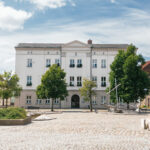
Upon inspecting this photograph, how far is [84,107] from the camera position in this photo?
44.5m

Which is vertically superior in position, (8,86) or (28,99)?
(8,86)

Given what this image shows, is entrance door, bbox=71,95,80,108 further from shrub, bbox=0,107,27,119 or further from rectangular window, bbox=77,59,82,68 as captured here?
shrub, bbox=0,107,27,119

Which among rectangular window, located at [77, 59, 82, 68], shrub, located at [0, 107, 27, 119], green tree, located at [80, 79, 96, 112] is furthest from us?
rectangular window, located at [77, 59, 82, 68]

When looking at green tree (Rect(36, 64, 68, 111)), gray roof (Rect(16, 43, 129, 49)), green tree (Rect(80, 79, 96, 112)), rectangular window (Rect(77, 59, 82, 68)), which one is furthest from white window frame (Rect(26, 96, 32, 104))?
green tree (Rect(80, 79, 96, 112))

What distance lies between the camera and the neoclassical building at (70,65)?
44969mm

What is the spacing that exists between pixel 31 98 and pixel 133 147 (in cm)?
3832

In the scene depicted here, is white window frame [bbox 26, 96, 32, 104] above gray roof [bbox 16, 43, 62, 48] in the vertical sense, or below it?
below

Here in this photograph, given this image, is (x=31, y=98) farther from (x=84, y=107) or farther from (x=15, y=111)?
(x=15, y=111)

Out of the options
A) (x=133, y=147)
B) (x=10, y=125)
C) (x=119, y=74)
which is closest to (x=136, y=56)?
(x=119, y=74)

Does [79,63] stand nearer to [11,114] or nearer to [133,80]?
[133,80]

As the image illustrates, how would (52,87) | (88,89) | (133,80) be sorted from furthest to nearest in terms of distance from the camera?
(88,89), (52,87), (133,80)

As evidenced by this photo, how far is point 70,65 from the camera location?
4528cm

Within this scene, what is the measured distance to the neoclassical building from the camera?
45.0 metres

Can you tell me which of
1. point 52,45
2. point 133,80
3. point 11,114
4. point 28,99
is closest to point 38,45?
point 52,45
